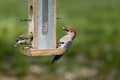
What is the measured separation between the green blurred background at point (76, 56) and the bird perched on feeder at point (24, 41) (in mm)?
3214

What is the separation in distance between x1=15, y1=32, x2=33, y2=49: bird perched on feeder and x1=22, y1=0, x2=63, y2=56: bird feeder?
0.15 feet

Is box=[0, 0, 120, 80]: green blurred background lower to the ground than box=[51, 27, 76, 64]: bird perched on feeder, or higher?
lower

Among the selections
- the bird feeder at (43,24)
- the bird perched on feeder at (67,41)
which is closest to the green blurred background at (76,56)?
the bird feeder at (43,24)

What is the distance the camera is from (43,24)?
5777 millimetres

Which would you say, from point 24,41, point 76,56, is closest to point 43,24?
point 24,41

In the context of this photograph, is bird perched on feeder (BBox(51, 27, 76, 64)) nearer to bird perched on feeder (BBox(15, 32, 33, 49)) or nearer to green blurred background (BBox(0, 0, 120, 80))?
bird perched on feeder (BBox(15, 32, 33, 49))

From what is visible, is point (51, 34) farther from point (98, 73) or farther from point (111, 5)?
point (111, 5)

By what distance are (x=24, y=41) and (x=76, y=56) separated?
576cm

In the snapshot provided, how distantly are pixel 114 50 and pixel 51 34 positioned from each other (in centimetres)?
535

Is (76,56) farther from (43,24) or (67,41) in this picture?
(67,41)

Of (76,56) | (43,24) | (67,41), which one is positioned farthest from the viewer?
(76,56)

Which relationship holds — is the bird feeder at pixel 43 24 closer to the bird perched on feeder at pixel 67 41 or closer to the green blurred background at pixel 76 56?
the bird perched on feeder at pixel 67 41

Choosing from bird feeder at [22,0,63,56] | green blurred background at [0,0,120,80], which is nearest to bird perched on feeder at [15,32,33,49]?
bird feeder at [22,0,63,56]

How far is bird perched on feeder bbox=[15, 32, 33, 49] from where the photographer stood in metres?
5.61
